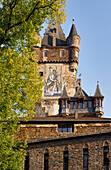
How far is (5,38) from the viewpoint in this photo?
24.3m

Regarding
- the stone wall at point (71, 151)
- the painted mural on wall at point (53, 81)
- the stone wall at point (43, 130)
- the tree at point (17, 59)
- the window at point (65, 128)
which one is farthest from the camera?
the painted mural on wall at point (53, 81)

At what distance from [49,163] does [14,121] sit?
11.7 meters

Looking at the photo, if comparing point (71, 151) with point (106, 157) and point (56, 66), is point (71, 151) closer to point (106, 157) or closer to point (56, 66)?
point (106, 157)

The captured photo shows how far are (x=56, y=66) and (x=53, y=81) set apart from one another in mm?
Result: 3739

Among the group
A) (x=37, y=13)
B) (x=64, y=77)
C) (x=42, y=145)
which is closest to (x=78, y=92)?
(x=64, y=77)

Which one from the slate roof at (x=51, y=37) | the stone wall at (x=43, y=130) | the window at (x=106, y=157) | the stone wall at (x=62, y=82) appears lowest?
the window at (x=106, y=157)

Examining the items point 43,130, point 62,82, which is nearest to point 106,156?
point 43,130

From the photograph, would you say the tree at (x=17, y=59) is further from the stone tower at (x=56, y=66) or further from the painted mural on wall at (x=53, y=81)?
the painted mural on wall at (x=53, y=81)

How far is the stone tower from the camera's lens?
83.6 metres

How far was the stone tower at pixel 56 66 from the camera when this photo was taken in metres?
83.6

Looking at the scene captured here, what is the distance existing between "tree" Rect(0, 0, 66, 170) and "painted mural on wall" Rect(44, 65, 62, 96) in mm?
58335

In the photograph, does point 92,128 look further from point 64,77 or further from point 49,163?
point 64,77

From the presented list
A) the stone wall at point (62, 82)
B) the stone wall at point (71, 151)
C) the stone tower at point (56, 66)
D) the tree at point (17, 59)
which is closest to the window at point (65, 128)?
the stone wall at point (71, 151)

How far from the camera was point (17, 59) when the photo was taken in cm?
2527
